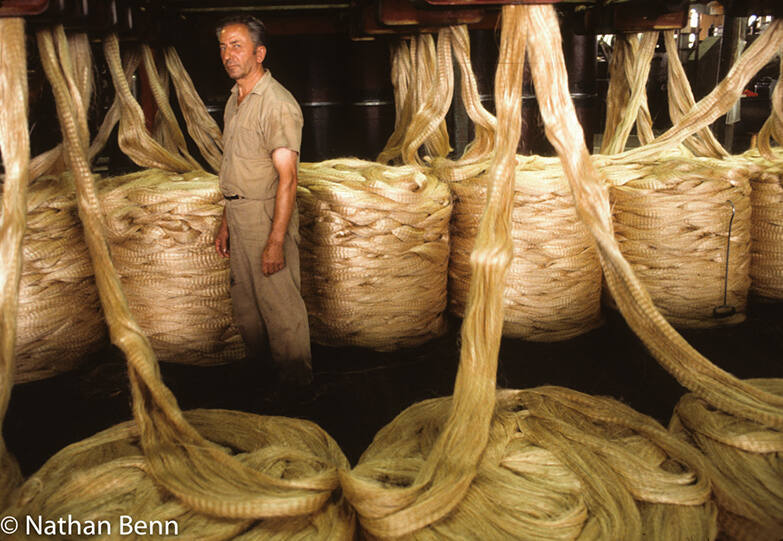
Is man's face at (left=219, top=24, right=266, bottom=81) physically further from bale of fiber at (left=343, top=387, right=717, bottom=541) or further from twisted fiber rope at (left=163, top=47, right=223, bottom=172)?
bale of fiber at (left=343, top=387, right=717, bottom=541)

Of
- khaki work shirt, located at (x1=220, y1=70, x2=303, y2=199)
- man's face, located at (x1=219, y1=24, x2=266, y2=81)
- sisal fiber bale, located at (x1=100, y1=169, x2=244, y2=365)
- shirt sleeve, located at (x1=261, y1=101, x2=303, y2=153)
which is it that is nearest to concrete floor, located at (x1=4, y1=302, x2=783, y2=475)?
sisal fiber bale, located at (x1=100, y1=169, x2=244, y2=365)

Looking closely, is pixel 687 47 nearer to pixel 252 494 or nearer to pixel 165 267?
pixel 165 267

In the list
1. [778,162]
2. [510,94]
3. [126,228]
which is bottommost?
[126,228]

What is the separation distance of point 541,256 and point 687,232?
54 cm

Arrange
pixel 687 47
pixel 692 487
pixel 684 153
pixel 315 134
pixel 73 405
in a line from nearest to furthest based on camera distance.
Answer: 1. pixel 692 487
2. pixel 73 405
3. pixel 684 153
4. pixel 315 134
5. pixel 687 47

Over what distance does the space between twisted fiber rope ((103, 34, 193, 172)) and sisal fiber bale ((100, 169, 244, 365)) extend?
0.06 m

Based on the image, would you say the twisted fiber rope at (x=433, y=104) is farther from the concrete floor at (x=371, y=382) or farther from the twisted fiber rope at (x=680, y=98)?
the twisted fiber rope at (x=680, y=98)

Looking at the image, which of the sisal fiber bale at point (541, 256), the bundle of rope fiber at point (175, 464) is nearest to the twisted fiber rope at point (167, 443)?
the bundle of rope fiber at point (175, 464)

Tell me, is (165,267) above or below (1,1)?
below

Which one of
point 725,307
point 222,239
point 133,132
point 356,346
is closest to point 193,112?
point 133,132

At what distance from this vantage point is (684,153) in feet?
8.89

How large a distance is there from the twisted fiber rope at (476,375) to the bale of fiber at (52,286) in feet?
4.73

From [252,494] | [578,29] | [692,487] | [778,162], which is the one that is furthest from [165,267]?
[778,162]

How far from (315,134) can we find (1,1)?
2.50 metres
